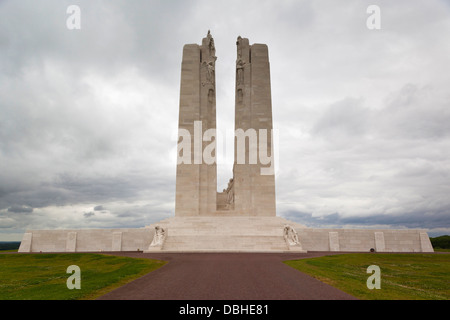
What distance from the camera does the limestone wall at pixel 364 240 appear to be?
31453mm

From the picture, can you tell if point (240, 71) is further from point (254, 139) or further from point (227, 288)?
point (227, 288)

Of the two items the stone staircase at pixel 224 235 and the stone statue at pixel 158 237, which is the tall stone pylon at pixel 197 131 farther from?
the stone statue at pixel 158 237

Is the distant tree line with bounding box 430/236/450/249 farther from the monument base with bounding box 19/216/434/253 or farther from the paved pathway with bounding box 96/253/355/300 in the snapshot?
the paved pathway with bounding box 96/253/355/300

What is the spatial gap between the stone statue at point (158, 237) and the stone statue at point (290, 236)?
38.5 feet

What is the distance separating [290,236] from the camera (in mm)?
30250

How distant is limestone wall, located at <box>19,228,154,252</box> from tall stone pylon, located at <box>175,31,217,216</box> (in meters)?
9.01

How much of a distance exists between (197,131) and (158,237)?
57.5 feet

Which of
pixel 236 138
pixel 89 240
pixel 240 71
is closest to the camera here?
pixel 89 240

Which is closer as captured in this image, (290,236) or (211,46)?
(290,236)

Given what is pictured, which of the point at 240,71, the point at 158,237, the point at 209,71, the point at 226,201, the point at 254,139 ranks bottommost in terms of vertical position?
the point at 158,237

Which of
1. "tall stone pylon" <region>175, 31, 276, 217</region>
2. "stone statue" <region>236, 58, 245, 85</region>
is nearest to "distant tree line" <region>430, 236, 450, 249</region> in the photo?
"tall stone pylon" <region>175, 31, 276, 217</region>

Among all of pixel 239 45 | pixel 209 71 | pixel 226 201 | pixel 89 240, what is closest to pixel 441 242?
pixel 226 201
